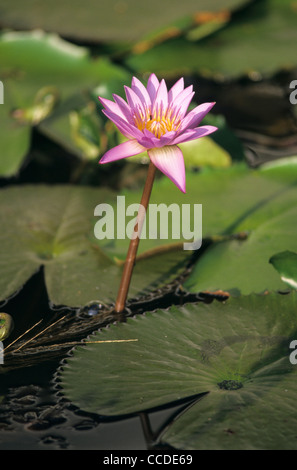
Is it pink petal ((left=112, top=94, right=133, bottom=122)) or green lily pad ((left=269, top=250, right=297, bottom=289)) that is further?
green lily pad ((left=269, top=250, right=297, bottom=289))

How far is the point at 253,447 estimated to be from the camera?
3.44 ft

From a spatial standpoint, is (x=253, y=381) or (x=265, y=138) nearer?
(x=253, y=381)

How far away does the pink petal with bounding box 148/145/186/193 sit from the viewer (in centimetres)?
113

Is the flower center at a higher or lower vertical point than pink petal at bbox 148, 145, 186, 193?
higher

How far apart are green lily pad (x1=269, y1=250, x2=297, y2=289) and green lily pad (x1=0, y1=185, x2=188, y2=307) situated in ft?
0.98

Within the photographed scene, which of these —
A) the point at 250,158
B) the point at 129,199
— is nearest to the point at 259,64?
the point at 250,158

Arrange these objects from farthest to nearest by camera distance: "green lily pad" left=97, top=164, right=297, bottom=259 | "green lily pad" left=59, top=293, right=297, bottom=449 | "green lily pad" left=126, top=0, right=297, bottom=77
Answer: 1. "green lily pad" left=126, top=0, right=297, bottom=77
2. "green lily pad" left=97, top=164, right=297, bottom=259
3. "green lily pad" left=59, top=293, right=297, bottom=449

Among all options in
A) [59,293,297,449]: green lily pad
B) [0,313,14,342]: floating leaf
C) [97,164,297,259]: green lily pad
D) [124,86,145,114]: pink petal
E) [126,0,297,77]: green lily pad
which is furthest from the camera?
[126,0,297,77]: green lily pad

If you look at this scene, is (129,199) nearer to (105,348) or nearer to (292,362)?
(105,348)

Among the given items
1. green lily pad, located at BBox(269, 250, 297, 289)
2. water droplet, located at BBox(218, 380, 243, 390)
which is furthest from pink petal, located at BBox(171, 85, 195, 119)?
water droplet, located at BBox(218, 380, 243, 390)

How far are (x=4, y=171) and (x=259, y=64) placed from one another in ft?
4.40

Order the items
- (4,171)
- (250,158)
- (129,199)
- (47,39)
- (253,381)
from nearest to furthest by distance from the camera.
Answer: (253,381), (129,199), (4,171), (250,158), (47,39)

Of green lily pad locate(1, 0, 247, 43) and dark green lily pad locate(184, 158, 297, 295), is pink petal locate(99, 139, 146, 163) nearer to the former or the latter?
dark green lily pad locate(184, 158, 297, 295)

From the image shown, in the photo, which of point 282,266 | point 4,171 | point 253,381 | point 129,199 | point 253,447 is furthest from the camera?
point 4,171
